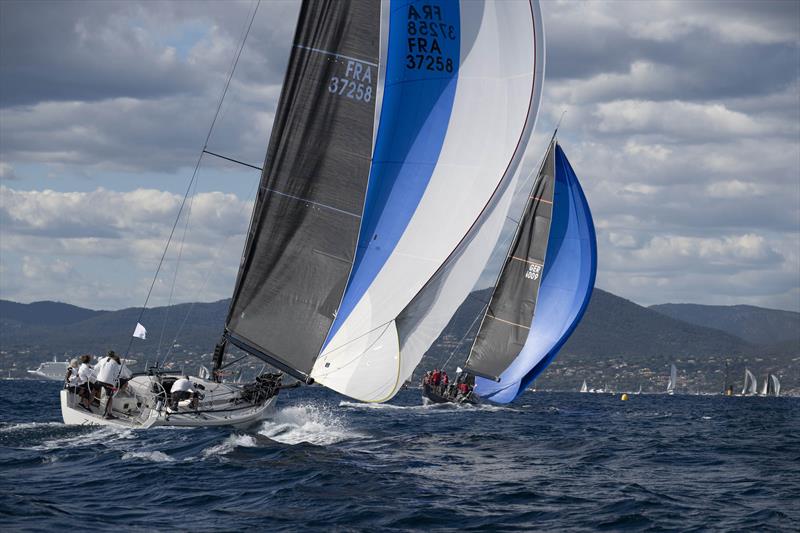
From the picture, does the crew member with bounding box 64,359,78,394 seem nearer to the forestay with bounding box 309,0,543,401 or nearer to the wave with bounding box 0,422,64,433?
the wave with bounding box 0,422,64,433

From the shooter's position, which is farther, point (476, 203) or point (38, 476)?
point (476, 203)

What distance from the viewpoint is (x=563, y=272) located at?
41.3 meters

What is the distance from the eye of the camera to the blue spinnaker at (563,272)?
41.2 metres

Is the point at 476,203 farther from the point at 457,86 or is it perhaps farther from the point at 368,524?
the point at 368,524

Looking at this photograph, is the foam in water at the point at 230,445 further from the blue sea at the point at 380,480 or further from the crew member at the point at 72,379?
the crew member at the point at 72,379

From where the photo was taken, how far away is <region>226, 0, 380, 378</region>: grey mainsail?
75.1 feet

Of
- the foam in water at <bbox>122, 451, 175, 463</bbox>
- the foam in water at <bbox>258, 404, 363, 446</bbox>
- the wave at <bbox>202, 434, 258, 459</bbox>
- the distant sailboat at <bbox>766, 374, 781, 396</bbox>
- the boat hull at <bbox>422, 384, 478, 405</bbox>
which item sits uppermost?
the distant sailboat at <bbox>766, 374, 781, 396</bbox>

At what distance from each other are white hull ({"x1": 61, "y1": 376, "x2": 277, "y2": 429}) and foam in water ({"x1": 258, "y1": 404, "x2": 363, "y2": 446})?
1.91ft

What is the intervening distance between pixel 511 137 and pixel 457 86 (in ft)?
5.54

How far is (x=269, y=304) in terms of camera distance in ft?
78.4

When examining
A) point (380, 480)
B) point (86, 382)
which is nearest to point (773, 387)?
point (86, 382)

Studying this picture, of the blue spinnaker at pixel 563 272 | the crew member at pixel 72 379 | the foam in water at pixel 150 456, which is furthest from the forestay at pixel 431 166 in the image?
the blue spinnaker at pixel 563 272

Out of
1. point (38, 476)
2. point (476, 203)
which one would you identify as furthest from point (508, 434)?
point (38, 476)

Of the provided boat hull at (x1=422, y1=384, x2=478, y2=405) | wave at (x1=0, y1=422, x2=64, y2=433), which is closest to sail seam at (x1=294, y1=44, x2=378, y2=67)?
wave at (x1=0, y1=422, x2=64, y2=433)
